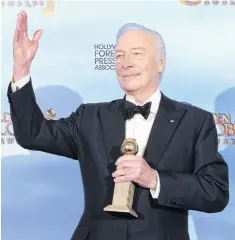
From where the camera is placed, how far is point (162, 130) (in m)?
1.98

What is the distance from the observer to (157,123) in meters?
2.00

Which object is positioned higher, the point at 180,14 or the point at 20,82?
the point at 180,14

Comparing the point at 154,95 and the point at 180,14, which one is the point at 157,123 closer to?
the point at 154,95

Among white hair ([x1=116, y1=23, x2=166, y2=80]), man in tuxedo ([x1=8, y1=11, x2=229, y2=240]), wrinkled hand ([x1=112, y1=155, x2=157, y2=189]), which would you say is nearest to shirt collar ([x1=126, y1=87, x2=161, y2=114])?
man in tuxedo ([x1=8, y1=11, x2=229, y2=240])

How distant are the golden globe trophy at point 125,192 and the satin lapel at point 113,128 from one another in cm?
22

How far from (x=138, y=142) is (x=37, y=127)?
33cm

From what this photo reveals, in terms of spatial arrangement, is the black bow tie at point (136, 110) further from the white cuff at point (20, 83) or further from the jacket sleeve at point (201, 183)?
the white cuff at point (20, 83)

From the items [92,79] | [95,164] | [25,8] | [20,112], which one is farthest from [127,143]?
[25,8]

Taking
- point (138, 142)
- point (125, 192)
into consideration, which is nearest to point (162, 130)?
point (138, 142)

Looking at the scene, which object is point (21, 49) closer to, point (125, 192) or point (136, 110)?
point (136, 110)

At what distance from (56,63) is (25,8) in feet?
0.93

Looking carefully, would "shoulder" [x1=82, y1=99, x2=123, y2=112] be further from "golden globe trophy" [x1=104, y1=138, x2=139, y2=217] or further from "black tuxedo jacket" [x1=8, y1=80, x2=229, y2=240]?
"golden globe trophy" [x1=104, y1=138, x2=139, y2=217]

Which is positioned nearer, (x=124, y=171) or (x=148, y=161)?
(x=124, y=171)

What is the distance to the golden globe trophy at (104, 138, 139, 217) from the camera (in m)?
1.72
